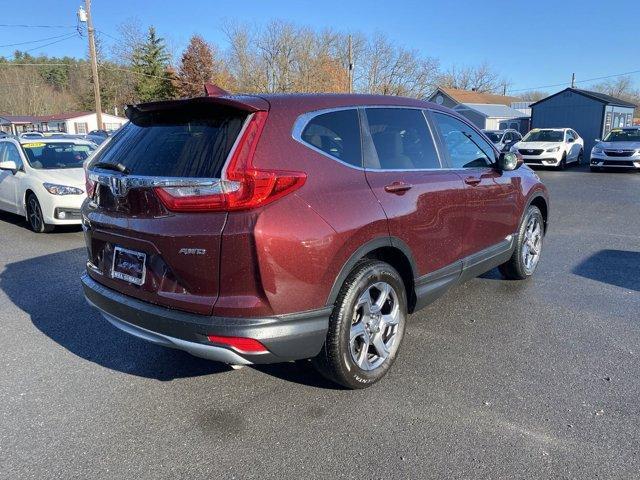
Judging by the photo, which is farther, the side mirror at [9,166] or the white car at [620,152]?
the white car at [620,152]

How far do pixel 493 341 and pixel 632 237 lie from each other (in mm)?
4843

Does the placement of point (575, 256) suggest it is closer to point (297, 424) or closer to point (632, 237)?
point (632, 237)

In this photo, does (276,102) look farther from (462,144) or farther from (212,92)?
(462,144)

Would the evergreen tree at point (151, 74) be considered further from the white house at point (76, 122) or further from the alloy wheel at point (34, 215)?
the alloy wheel at point (34, 215)

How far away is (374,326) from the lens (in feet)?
10.2

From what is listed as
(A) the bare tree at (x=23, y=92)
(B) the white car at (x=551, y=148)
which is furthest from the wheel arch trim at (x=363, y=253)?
(A) the bare tree at (x=23, y=92)

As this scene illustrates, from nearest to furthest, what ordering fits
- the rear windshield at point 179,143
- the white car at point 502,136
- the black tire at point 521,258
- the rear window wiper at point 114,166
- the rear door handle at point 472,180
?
the rear windshield at point 179,143
the rear window wiper at point 114,166
the rear door handle at point 472,180
the black tire at point 521,258
the white car at point 502,136

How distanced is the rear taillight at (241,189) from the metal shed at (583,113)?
89.1 feet

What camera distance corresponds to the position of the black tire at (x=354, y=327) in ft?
9.12

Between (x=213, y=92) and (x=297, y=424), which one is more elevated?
(x=213, y=92)

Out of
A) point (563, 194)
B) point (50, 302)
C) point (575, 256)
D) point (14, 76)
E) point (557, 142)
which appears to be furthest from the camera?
point (14, 76)

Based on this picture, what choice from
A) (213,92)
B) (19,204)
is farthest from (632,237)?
(19,204)

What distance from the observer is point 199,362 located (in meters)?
3.47

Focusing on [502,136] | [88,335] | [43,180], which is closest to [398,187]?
[88,335]
